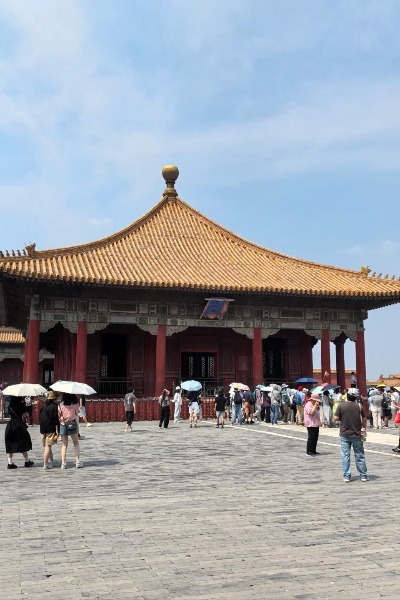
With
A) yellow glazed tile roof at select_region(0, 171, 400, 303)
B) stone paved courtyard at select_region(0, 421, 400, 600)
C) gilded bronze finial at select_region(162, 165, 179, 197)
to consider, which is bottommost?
stone paved courtyard at select_region(0, 421, 400, 600)

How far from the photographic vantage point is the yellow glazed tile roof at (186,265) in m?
24.7

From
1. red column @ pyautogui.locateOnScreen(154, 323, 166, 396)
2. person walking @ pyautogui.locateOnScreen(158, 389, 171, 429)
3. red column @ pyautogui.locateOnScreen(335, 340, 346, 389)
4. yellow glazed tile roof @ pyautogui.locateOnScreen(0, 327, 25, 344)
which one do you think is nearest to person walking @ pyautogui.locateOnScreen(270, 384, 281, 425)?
person walking @ pyautogui.locateOnScreen(158, 389, 171, 429)

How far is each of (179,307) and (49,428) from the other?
15.6 meters

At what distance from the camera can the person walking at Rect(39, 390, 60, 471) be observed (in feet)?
36.5

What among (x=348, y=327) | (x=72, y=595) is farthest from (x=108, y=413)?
(x=72, y=595)

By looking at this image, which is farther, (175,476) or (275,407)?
(275,407)

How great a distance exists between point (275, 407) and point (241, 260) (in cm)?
962

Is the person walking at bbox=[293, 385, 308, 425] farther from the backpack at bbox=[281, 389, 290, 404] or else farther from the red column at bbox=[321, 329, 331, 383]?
the red column at bbox=[321, 329, 331, 383]

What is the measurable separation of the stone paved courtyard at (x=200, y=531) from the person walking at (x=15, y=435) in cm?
55

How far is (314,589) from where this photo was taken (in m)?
4.53

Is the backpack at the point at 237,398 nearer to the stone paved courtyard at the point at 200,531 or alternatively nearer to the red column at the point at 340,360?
the red column at the point at 340,360

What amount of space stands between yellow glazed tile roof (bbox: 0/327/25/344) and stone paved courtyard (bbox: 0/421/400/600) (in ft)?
120

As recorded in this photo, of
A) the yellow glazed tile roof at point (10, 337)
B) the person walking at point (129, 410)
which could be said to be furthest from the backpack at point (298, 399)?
the yellow glazed tile roof at point (10, 337)

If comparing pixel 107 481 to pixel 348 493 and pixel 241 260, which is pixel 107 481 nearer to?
pixel 348 493
